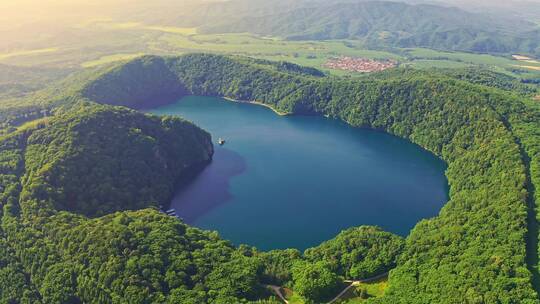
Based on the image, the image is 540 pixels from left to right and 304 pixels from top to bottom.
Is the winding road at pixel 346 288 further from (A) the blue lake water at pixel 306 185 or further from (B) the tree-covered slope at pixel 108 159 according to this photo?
(B) the tree-covered slope at pixel 108 159

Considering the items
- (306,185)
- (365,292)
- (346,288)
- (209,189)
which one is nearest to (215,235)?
(346,288)

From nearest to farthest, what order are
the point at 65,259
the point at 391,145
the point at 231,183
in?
the point at 65,259, the point at 231,183, the point at 391,145

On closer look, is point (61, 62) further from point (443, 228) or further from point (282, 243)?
point (443, 228)

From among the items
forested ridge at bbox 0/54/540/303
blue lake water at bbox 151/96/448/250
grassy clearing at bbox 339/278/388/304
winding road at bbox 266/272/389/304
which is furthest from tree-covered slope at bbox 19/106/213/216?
grassy clearing at bbox 339/278/388/304

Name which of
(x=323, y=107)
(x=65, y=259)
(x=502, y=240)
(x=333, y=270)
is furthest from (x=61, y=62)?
(x=502, y=240)

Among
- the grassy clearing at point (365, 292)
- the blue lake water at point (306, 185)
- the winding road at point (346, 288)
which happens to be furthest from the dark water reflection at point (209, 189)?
the grassy clearing at point (365, 292)

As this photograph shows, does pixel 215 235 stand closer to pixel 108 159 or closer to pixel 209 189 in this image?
pixel 209 189
